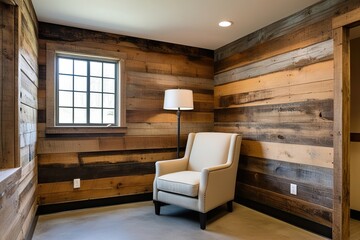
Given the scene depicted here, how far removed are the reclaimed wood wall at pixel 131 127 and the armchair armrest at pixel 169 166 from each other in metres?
0.40

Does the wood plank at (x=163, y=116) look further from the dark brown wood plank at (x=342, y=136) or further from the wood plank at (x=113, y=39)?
the dark brown wood plank at (x=342, y=136)

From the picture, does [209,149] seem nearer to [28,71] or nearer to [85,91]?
[85,91]

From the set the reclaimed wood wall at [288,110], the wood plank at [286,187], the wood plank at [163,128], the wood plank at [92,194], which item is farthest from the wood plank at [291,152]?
the wood plank at [92,194]

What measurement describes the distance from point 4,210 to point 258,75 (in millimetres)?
2907

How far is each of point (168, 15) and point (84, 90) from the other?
1.44 meters

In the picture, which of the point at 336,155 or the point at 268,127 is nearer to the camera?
the point at 336,155

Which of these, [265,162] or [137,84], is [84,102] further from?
[265,162]

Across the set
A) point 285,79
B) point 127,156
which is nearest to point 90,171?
point 127,156

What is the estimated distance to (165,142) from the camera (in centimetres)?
383

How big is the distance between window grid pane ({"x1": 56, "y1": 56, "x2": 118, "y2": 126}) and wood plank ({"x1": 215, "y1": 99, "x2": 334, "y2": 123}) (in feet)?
5.58

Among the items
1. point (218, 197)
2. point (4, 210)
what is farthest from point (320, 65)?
point (4, 210)

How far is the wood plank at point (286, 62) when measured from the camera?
253cm

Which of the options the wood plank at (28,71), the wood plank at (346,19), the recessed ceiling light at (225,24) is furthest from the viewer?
the recessed ceiling light at (225,24)

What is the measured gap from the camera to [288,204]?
287 cm
